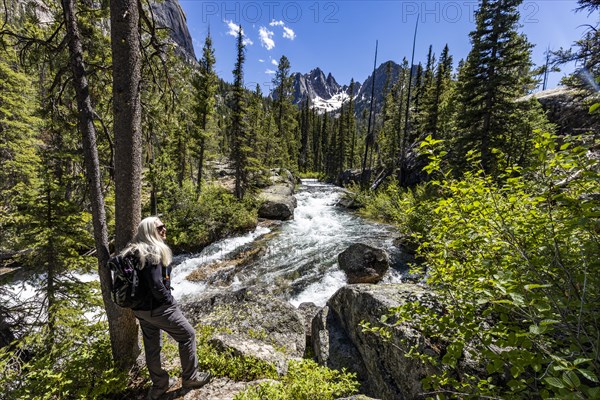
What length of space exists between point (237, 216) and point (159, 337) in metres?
14.7

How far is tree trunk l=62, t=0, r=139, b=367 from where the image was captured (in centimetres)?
366

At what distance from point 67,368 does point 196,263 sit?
10281 millimetres

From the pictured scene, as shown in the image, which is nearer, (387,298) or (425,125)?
(387,298)

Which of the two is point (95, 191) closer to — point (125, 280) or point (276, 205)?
point (125, 280)

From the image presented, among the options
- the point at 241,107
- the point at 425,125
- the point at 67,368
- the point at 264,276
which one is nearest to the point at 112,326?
the point at 67,368

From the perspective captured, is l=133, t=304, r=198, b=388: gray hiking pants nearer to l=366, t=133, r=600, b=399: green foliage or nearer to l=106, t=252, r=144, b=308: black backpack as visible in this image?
l=106, t=252, r=144, b=308: black backpack

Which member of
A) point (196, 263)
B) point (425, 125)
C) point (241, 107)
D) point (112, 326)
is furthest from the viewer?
point (425, 125)

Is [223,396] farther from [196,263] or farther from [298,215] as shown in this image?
[298,215]

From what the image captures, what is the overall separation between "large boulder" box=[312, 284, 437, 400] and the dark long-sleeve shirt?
2811mm

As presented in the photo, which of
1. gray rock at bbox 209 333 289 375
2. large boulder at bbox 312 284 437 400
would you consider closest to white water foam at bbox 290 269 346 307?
large boulder at bbox 312 284 437 400

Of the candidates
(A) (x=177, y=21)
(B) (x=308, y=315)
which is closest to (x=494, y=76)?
(B) (x=308, y=315)

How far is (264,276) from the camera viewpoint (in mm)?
11617

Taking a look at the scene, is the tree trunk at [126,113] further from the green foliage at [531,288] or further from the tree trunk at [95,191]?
the green foliage at [531,288]

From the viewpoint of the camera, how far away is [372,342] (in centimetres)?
442
